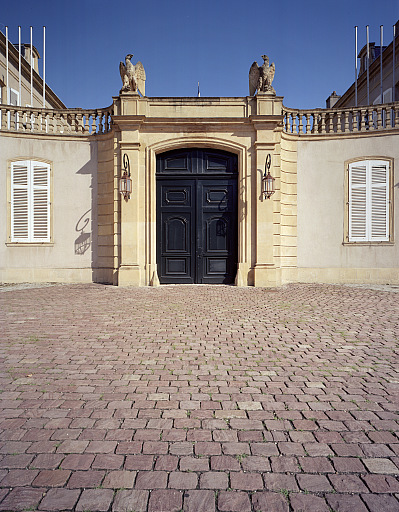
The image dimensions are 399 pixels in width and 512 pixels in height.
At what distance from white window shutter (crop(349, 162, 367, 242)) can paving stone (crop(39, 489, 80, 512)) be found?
1146 cm

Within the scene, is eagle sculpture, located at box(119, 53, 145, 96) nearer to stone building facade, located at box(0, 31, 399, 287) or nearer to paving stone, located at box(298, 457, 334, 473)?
stone building facade, located at box(0, 31, 399, 287)

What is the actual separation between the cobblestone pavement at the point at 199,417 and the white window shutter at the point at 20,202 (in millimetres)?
7076

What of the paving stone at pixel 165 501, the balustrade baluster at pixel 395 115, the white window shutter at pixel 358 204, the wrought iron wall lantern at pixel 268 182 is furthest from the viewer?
the white window shutter at pixel 358 204

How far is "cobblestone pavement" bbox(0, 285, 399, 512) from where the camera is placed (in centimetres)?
173

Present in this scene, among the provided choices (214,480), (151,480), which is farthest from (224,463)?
(151,480)

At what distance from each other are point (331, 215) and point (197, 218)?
4512mm

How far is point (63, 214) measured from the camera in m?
11.6

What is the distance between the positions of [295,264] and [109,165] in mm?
6975

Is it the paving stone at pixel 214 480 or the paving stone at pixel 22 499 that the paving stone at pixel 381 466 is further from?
the paving stone at pixel 22 499

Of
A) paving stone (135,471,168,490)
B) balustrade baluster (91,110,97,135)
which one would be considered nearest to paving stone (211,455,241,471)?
paving stone (135,471,168,490)

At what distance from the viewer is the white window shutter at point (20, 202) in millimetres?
11516

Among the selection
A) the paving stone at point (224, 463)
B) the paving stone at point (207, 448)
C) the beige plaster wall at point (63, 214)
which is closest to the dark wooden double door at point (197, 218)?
the beige plaster wall at point (63, 214)

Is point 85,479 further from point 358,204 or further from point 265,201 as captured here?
point 358,204

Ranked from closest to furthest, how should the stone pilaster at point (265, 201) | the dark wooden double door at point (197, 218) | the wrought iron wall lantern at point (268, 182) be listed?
the wrought iron wall lantern at point (268, 182), the stone pilaster at point (265, 201), the dark wooden double door at point (197, 218)
